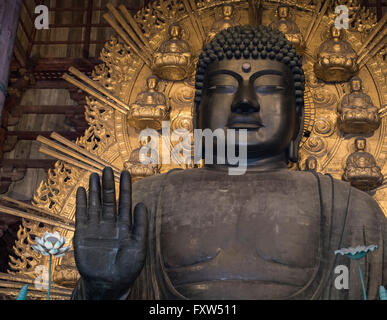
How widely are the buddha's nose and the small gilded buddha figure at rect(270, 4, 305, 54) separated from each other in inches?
30.3

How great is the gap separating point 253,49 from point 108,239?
51.5 inches

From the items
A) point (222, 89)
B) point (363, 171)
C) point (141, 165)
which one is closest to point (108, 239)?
point (222, 89)

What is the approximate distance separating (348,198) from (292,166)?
71cm

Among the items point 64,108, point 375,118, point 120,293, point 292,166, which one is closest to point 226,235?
point 120,293

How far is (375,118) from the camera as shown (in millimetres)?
3623

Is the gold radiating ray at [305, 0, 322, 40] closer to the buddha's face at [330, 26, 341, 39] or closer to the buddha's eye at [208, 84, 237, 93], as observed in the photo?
the buddha's face at [330, 26, 341, 39]

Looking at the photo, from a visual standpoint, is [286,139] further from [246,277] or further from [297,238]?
[246,277]

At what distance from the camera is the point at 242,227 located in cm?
289

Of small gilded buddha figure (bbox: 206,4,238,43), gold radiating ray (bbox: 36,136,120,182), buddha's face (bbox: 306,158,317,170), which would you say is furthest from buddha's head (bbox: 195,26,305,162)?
gold radiating ray (bbox: 36,136,120,182)

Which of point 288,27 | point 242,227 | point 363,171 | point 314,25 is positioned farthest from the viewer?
point 314,25

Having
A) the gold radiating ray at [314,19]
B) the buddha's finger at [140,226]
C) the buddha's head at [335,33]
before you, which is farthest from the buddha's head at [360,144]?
the buddha's finger at [140,226]

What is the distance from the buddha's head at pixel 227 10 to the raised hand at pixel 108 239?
1.74 metres

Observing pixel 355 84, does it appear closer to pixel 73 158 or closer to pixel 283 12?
pixel 283 12

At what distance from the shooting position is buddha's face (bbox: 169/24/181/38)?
3.96m
